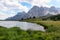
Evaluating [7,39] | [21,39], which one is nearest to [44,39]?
[21,39]

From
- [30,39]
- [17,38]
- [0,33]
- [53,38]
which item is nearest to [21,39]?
[17,38]

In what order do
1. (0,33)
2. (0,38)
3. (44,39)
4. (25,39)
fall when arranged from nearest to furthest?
(0,38), (25,39), (0,33), (44,39)

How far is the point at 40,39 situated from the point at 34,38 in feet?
5.05

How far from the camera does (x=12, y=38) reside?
28516 mm

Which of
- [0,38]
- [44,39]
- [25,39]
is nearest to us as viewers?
[0,38]

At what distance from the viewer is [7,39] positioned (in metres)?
28.0

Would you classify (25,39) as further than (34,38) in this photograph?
No

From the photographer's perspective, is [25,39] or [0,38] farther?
[25,39]

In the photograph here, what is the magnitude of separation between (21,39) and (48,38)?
8.10 meters

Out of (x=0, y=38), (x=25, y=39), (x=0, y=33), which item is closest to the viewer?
(x=0, y=38)

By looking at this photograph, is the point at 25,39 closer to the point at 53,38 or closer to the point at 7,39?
the point at 7,39

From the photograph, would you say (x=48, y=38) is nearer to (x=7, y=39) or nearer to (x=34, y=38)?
(x=34, y=38)

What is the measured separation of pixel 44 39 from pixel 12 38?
851cm

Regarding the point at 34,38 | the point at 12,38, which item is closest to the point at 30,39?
the point at 34,38
